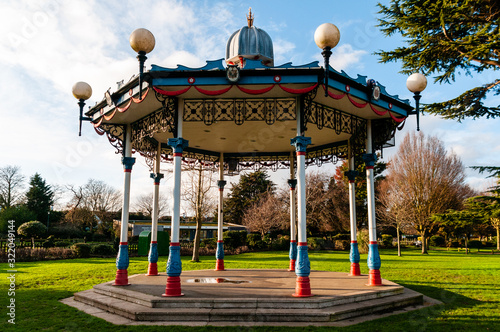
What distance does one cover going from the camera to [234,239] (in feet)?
114

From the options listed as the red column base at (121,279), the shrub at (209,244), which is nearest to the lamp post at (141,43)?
the red column base at (121,279)

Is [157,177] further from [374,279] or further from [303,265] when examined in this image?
[374,279]

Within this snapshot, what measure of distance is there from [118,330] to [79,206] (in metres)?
55.0

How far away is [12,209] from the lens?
40469mm

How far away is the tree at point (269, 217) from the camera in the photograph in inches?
1750

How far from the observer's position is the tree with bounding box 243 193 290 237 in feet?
146

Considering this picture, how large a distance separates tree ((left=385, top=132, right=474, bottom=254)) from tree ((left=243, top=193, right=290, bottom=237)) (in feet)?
45.3

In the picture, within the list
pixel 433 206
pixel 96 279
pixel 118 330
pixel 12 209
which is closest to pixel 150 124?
pixel 118 330

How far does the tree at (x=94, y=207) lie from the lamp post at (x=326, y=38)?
4974 cm

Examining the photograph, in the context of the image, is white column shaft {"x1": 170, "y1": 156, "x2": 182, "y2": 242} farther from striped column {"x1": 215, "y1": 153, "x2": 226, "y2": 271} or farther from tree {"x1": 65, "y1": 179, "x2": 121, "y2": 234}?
tree {"x1": 65, "y1": 179, "x2": 121, "y2": 234}

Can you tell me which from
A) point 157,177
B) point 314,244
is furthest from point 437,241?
point 157,177

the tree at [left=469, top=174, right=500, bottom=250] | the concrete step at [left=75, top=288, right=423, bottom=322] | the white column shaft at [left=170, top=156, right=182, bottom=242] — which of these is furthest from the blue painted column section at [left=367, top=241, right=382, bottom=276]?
the white column shaft at [left=170, top=156, right=182, bottom=242]

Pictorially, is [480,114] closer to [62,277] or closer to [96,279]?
[96,279]

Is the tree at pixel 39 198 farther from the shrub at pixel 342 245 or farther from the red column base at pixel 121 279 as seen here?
the red column base at pixel 121 279
